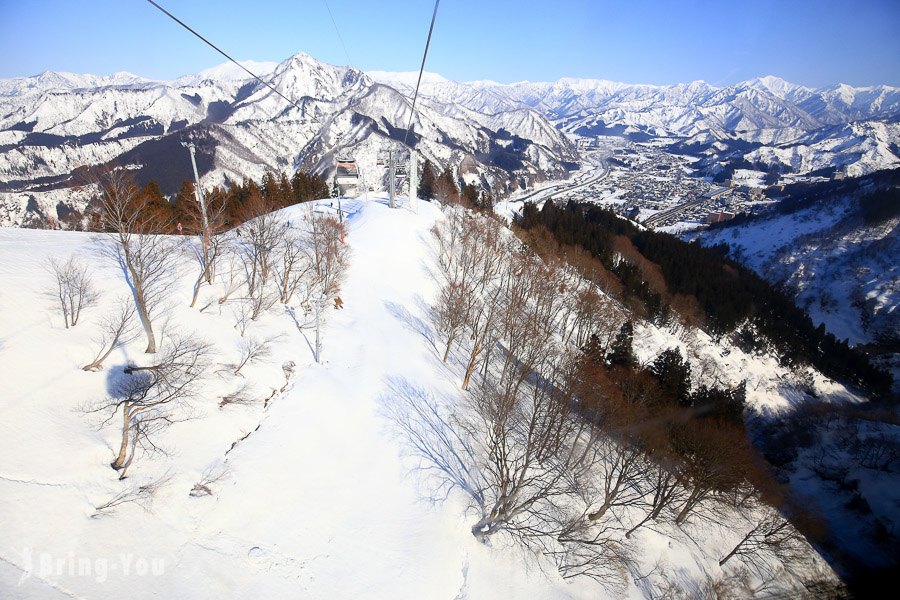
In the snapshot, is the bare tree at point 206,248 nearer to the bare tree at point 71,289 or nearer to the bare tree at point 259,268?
the bare tree at point 259,268

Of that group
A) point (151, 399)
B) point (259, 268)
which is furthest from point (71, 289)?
point (259, 268)

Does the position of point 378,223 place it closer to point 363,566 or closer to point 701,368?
point 363,566

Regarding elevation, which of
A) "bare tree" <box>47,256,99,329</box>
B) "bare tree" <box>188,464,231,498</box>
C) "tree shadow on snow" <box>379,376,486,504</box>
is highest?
"bare tree" <box>47,256,99,329</box>

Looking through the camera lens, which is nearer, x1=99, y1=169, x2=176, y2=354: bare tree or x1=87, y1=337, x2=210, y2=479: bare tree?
x1=87, y1=337, x2=210, y2=479: bare tree

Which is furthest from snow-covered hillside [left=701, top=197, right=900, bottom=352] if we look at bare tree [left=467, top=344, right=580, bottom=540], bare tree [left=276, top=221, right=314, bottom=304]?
bare tree [left=276, top=221, right=314, bottom=304]

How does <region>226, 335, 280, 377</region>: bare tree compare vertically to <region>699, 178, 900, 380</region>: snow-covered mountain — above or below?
below

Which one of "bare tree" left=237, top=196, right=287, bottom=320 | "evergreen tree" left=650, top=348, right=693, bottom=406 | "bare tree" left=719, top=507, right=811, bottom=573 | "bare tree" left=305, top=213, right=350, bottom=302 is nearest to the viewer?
"bare tree" left=719, top=507, right=811, bottom=573

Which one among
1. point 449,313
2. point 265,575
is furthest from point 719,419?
point 265,575

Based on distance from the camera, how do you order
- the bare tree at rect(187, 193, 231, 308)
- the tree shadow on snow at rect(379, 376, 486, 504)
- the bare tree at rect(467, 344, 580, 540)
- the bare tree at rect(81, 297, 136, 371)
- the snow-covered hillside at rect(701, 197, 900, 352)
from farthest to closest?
the snow-covered hillside at rect(701, 197, 900, 352) → the bare tree at rect(187, 193, 231, 308) → the tree shadow on snow at rect(379, 376, 486, 504) → the bare tree at rect(81, 297, 136, 371) → the bare tree at rect(467, 344, 580, 540)

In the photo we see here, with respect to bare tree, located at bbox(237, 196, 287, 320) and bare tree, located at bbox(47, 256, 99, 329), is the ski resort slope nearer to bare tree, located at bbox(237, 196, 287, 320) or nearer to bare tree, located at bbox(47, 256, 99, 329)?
bare tree, located at bbox(47, 256, 99, 329)
